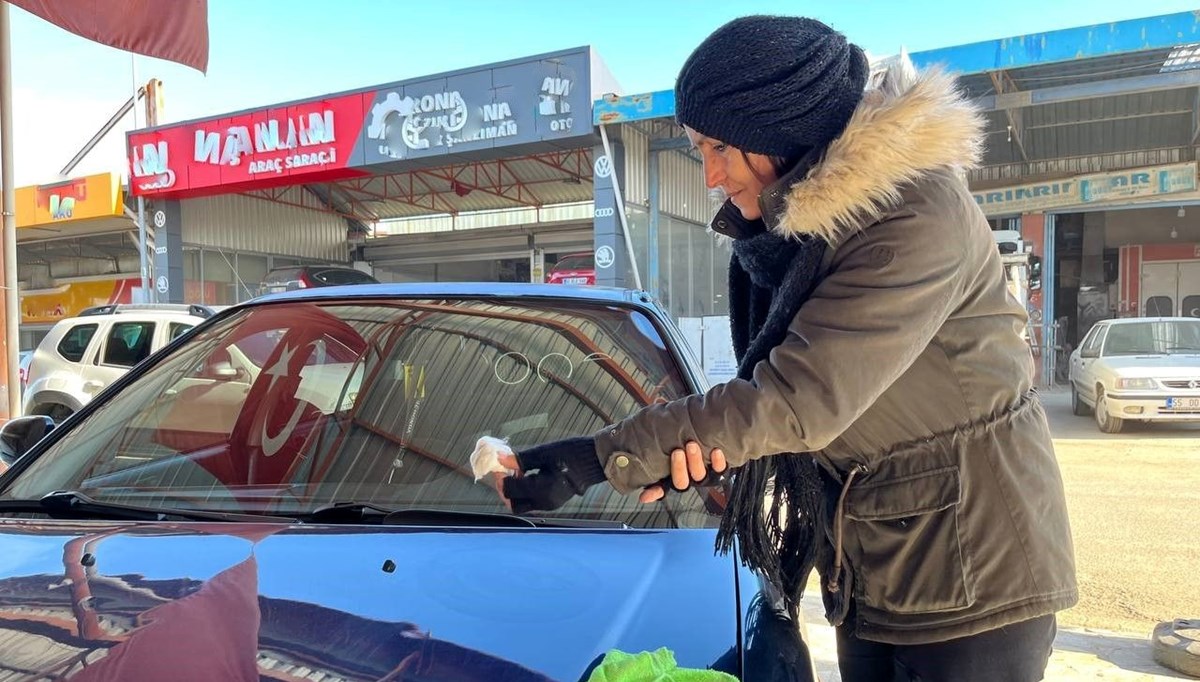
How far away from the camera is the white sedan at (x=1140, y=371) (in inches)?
336

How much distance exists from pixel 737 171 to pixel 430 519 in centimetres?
100

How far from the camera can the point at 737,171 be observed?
1301mm

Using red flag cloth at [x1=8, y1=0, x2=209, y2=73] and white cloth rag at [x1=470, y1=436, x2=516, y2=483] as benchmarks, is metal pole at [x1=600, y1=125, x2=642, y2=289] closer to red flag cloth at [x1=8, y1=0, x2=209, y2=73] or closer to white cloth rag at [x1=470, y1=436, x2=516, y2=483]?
red flag cloth at [x1=8, y1=0, x2=209, y2=73]

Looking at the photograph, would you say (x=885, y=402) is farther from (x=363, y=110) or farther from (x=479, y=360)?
(x=363, y=110)

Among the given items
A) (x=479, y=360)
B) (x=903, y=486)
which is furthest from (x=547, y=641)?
(x=479, y=360)

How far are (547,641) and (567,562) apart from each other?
247mm

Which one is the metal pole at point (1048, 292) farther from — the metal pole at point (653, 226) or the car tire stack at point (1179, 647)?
the car tire stack at point (1179, 647)

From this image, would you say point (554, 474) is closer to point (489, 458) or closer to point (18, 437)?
point (489, 458)

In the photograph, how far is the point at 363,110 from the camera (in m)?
13.1

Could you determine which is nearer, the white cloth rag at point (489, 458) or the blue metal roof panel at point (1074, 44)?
the white cloth rag at point (489, 458)

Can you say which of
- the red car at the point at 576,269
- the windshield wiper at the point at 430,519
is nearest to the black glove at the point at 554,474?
the windshield wiper at the point at 430,519

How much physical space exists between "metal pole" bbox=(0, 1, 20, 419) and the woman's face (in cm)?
733

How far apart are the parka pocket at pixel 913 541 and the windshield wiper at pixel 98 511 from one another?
1290 millimetres

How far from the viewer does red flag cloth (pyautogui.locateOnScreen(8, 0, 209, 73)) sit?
15.7ft
